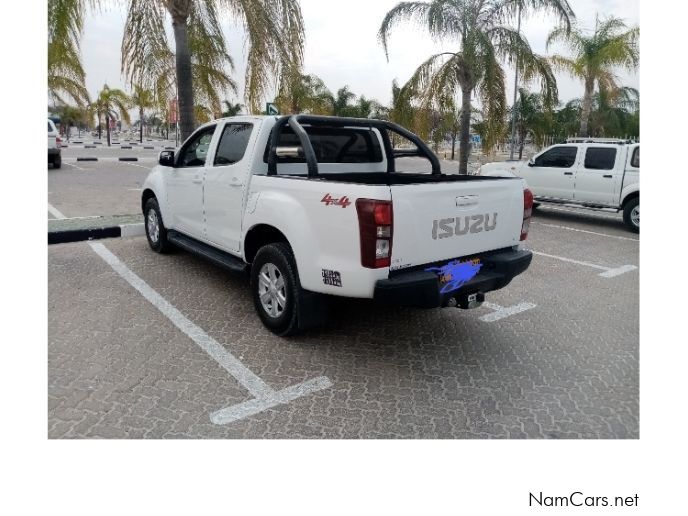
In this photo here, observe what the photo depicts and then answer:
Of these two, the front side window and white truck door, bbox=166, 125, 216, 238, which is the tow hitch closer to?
white truck door, bbox=166, 125, 216, 238

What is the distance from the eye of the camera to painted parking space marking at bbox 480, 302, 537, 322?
185 inches

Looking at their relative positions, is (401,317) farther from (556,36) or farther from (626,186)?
(556,36)

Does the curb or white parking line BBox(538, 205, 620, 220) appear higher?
white parking line BBox(538, 205, 620, 220)

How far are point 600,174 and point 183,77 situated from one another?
7890 millimetres

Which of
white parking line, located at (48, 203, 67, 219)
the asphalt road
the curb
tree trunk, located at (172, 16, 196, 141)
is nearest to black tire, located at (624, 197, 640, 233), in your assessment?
the asphalt road

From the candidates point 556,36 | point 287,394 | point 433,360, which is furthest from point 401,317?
point 556,36

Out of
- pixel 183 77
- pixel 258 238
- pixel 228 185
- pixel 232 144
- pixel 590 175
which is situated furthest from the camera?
pixel 590 175

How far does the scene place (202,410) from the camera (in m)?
3.12

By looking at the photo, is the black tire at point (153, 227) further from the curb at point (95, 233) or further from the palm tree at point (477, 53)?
the palm tree at point (477, 53)

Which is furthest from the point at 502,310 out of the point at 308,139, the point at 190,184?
the point at 190,184

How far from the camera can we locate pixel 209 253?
5.12m

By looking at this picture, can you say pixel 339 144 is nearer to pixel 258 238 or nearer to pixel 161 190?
pixel 258 238

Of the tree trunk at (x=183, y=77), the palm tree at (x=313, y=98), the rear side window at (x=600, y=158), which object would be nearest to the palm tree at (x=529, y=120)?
the palm tree at (x=313, y=98)

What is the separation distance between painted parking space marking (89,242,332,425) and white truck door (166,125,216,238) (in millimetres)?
944
